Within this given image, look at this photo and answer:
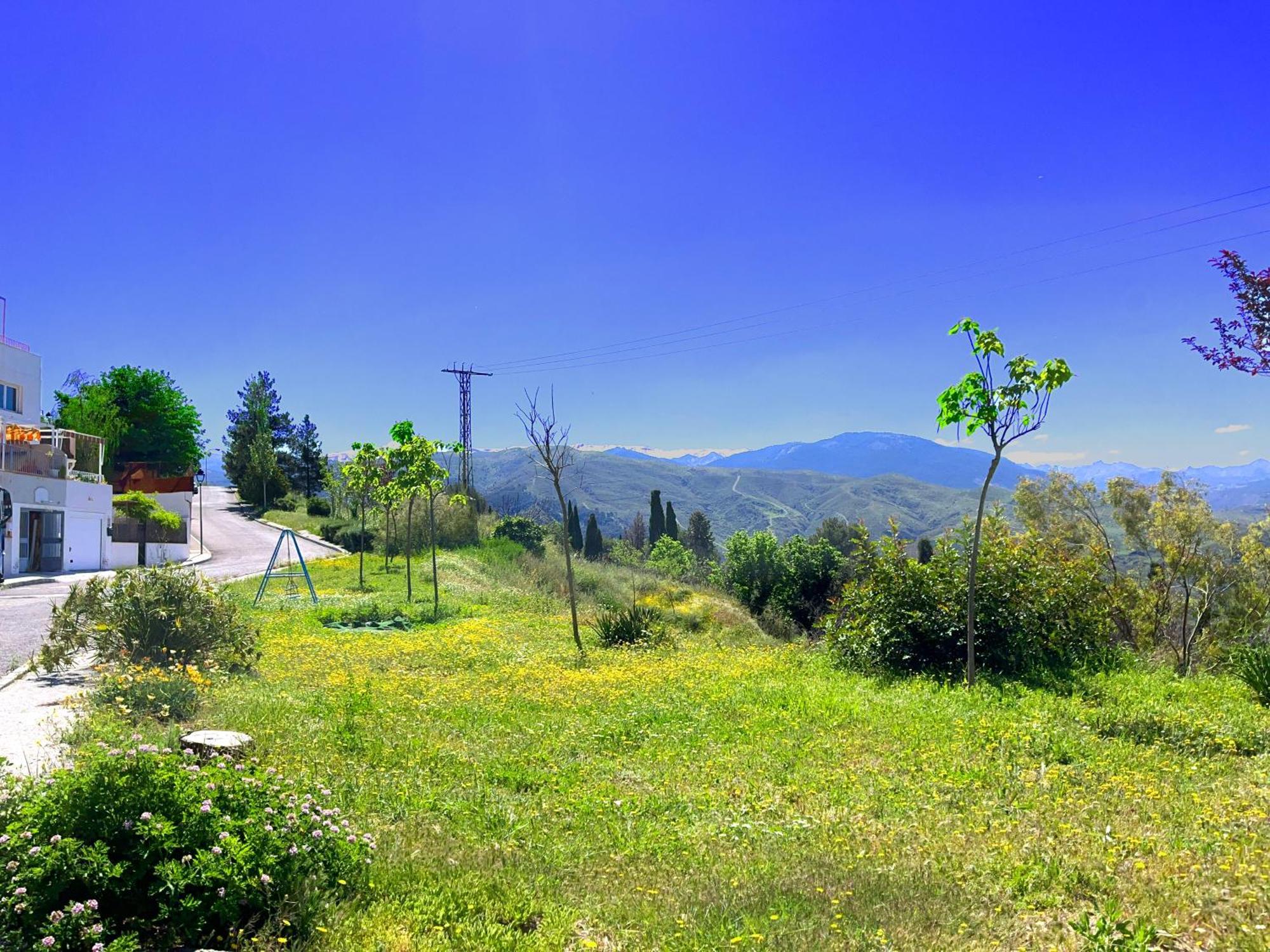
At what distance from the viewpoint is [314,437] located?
7244cm

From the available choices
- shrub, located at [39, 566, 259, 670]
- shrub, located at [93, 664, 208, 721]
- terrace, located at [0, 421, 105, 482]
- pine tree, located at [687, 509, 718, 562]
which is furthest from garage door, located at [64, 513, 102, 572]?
pine tree, located at [687, 509, 718, 562]

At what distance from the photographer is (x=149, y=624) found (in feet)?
33.7

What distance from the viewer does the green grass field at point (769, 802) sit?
4168 mm

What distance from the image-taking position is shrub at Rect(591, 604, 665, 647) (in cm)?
1474

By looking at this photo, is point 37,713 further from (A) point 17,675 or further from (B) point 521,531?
(B) point 521,531

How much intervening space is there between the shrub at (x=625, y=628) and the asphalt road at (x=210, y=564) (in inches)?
335

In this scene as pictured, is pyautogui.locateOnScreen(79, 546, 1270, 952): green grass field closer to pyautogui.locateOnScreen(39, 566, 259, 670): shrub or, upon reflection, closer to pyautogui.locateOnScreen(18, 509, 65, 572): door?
pyautogui.locateOnScreen(39, 566, 259, 670): shrub

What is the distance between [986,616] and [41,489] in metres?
33.7

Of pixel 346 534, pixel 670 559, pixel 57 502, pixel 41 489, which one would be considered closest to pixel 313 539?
pixel 346 534

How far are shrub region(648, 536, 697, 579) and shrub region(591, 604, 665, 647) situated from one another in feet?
78.3

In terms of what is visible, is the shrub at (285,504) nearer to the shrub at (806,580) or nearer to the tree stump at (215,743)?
the shrub at (806,580)

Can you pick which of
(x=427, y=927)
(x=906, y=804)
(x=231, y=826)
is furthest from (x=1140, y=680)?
(x=231, y=826)

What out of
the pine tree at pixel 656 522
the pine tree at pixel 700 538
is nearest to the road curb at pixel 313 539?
the pine tree at pixel 656 522

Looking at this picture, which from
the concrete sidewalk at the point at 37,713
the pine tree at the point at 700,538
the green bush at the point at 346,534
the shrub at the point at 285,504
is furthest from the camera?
the pine tree at the point at 700,538
